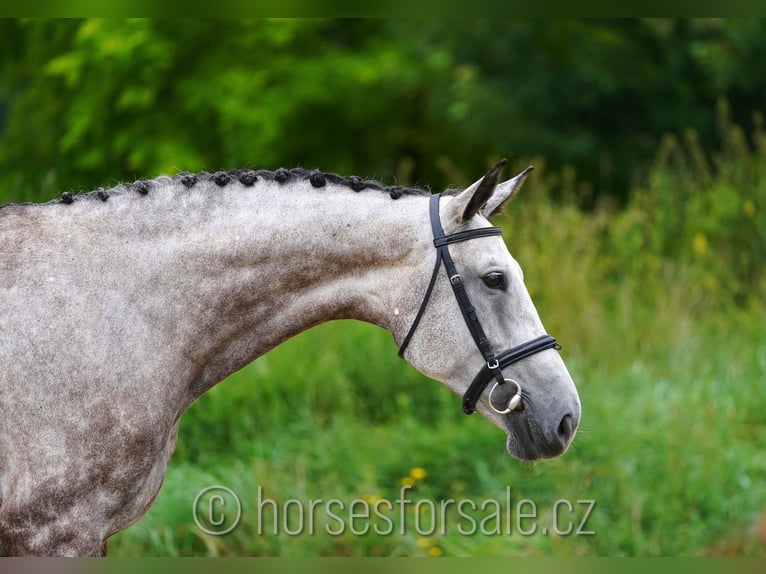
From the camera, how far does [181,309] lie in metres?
2.72

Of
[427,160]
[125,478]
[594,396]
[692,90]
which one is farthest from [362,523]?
[692,90]

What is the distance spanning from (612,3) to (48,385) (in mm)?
2127

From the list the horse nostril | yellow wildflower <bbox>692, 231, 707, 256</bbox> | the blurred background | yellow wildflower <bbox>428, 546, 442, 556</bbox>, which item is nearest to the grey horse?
the horse nostril

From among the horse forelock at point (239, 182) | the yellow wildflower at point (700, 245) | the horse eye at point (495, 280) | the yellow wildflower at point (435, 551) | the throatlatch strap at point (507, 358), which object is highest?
the yellow wildflower at point (700, 245)

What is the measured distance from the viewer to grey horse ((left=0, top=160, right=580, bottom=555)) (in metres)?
2.55

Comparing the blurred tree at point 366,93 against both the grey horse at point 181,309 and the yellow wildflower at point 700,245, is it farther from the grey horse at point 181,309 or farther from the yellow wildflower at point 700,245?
the grey horse at point 181,309

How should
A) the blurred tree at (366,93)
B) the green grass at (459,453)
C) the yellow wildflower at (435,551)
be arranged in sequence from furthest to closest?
the blurred tree at (366,93) < the green grass at (459,453) < the yellow wildflower at (435,551)

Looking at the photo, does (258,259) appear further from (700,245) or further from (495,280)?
(700,245)

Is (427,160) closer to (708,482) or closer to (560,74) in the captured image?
(560,74)

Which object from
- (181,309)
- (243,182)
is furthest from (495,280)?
(181,309)

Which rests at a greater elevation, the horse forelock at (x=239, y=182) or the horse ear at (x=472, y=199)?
the horse forelock at (x=239, y=182)

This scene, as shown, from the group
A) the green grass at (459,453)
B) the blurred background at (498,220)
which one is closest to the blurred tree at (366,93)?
the blurred background at (498,220)

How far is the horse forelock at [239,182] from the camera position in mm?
2799

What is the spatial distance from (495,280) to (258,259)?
2.42 feet
